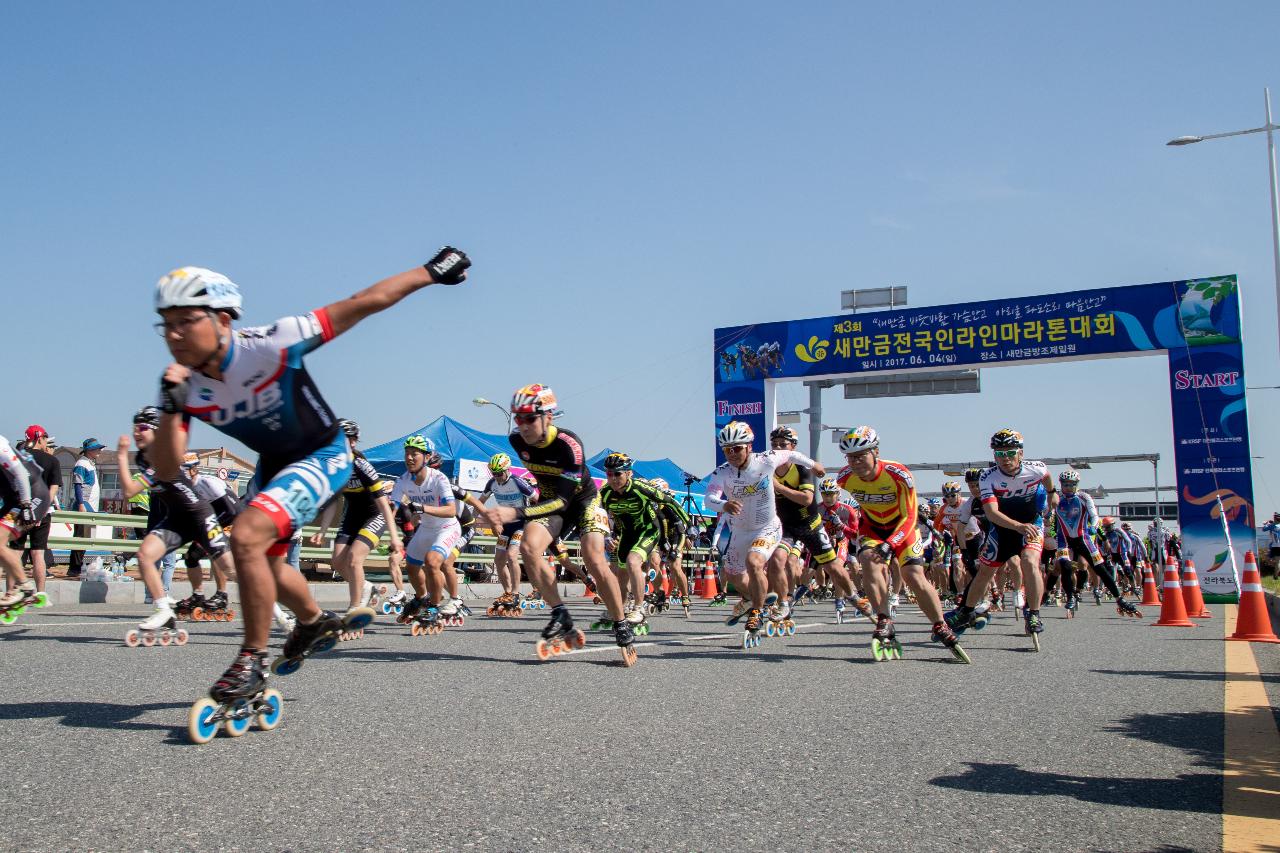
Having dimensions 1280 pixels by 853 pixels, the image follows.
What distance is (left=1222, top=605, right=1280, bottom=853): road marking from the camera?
10.9ft

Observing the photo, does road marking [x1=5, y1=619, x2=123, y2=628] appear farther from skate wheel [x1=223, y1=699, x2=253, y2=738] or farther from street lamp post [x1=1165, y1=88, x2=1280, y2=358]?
street lamp post [x1=1165, y1=88, x2=1280, y2=358]

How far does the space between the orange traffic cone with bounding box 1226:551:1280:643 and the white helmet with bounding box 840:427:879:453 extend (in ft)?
17.0

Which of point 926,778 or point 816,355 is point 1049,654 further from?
point 816,355

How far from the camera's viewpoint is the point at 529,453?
8875 millimetres

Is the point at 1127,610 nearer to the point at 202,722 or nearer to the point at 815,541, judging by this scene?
the point at 815,541

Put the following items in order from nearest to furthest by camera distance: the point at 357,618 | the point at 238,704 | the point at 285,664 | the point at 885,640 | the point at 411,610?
the point at 238,704
the point at 285,664
the point at 357,618
the point at 885,640
the point at 411,610

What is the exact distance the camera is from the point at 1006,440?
11.6m

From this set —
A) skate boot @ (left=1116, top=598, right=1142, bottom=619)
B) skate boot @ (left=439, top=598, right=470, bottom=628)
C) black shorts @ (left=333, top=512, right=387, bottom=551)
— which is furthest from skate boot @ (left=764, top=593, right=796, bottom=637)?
skate boot @ (left=1116, top=598, right=1142, bottom=619)

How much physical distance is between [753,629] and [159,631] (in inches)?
203

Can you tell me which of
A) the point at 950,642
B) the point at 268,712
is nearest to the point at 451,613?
the point at 950,642

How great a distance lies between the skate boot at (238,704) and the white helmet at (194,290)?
1446mm

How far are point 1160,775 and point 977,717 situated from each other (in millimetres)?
1489

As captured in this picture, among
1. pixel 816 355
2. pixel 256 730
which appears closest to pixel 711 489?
pixel 256 730

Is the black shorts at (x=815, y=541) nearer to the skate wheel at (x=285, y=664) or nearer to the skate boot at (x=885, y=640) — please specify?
Answer: the skate boot at (x=885, y=640)
